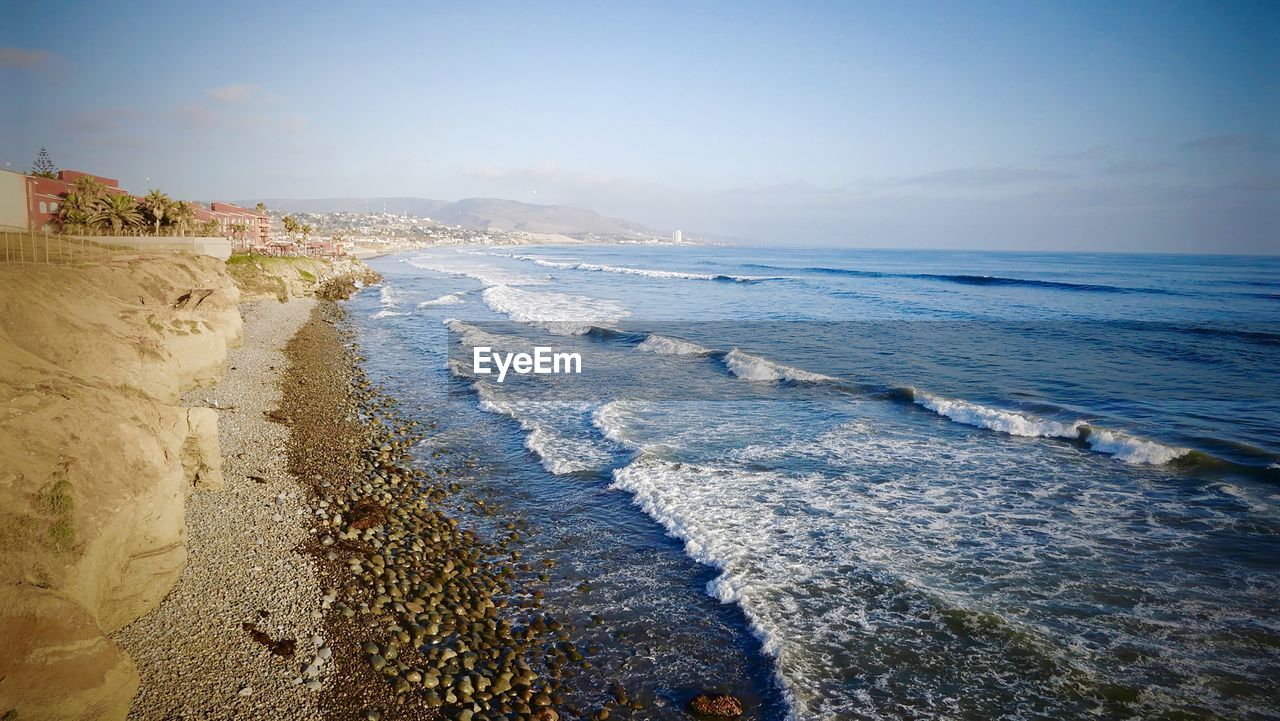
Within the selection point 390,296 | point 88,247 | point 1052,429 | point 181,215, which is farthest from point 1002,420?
point 181,215

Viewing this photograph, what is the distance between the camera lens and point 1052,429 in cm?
1644

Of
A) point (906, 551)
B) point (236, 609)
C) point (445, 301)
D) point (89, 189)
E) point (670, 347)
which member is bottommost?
point (906, 551)

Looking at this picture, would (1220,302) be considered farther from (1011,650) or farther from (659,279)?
(1011,650)

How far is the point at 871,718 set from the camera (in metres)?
6.59

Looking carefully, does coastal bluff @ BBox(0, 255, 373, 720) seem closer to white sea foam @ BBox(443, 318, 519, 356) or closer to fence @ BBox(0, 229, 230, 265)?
white sea foam @ BBox(443, 318, 519, 356)

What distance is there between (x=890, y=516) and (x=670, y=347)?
17.4 metres

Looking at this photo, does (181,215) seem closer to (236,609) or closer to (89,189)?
(89,189)

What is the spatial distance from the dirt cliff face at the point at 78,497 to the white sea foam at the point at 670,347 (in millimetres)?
19270

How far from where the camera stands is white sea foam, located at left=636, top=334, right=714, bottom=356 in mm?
27328

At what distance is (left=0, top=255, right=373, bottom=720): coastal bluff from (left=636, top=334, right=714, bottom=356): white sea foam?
61.6ft

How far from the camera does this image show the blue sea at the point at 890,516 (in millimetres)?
7285

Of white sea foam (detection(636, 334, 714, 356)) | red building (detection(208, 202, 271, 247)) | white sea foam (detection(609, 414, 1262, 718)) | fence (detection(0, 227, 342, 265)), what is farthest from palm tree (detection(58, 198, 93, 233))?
white sea foam (detection(609, 414, 1262, 718))

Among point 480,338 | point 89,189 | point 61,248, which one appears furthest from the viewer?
point 89,189

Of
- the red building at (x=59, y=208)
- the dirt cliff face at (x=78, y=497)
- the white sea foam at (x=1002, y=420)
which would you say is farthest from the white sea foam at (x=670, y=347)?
the red building at (x=59, y=208)
